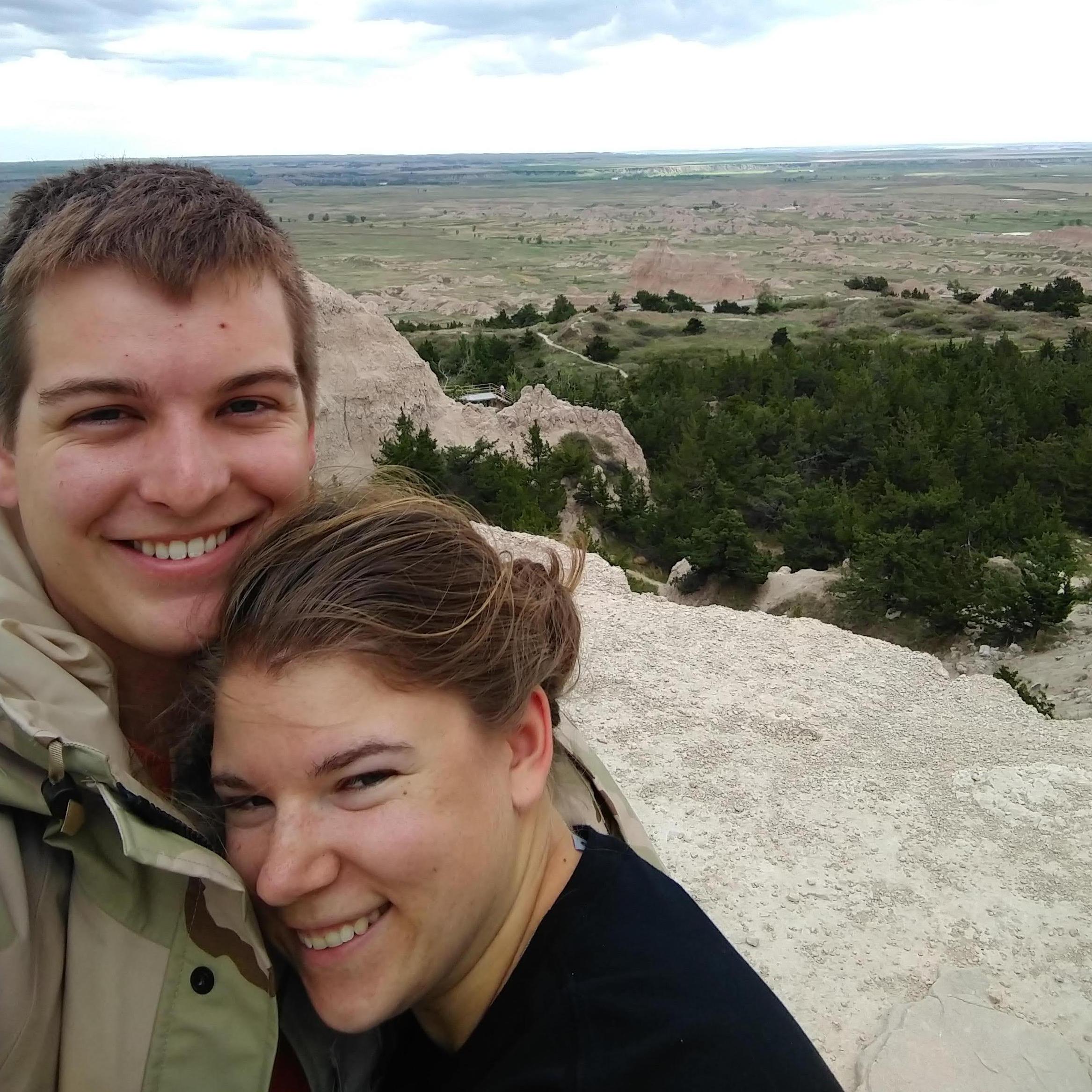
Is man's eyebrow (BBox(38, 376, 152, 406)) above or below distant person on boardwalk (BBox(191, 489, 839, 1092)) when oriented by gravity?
above

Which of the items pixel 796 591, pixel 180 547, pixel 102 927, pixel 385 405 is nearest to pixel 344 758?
pixel 102 927

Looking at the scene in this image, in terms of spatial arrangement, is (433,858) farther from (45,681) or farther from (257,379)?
(257,379)

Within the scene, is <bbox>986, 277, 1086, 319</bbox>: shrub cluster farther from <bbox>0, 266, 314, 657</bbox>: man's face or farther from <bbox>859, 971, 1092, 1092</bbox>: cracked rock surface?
<bbox>0, 266, 314, 657</bbox>: man's face

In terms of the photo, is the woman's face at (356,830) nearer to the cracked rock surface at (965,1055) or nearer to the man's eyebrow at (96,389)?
the man's eyebrow at (96,389)

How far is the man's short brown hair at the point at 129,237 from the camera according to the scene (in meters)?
Result: 1.52

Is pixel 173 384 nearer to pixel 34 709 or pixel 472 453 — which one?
pixel 34 709

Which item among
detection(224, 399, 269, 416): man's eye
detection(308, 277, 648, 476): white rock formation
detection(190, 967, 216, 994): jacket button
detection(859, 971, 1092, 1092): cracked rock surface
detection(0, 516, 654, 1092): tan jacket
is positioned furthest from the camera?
detection(308, 277, 648, 476): white rock formation

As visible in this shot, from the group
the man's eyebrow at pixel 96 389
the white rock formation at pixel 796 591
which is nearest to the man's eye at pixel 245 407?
the man's eyebrow at pixel 96 389

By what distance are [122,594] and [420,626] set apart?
1.71 feet

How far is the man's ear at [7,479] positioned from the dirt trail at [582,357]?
1220 inches

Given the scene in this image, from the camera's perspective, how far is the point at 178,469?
154 centimetres

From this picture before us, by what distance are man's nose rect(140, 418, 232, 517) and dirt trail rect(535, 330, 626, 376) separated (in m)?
31.0

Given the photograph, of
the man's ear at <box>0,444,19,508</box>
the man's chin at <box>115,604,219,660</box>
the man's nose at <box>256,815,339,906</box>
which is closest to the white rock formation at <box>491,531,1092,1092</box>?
the man's nose at <box>256,815,339,906</box>

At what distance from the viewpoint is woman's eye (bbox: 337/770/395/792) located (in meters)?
1.45
